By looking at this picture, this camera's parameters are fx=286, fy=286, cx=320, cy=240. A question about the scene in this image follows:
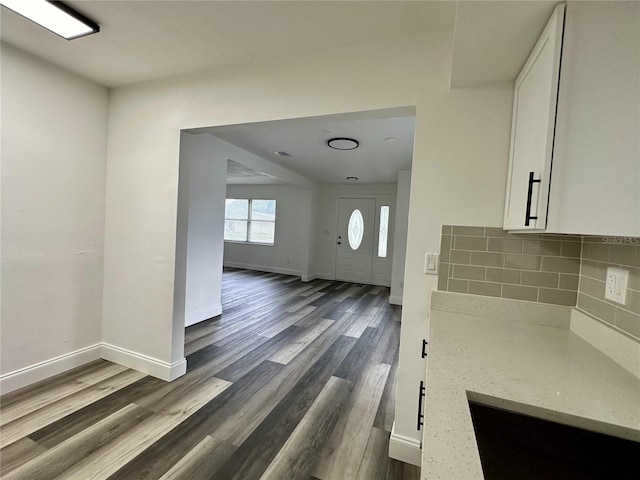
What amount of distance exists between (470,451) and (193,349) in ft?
9.86

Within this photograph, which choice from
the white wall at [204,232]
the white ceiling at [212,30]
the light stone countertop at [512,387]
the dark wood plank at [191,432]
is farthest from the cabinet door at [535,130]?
the white wall at [204,232]

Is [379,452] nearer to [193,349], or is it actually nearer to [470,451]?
[470,451]

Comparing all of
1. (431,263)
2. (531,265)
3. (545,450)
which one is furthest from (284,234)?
(545,450)

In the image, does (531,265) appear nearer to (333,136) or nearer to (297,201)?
(333,136)

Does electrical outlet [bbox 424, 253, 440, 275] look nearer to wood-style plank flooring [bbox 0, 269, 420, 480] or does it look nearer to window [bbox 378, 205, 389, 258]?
wood-style plank flooring [bbox 0, 269, 420, 480]

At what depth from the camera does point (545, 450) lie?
73 centimetres

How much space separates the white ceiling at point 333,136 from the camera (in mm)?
2096

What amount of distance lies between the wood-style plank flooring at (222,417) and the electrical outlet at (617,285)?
132 cm

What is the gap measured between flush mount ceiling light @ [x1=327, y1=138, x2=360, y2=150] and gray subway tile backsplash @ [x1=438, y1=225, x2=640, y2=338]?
7.16 feet

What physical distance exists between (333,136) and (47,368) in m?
3.39

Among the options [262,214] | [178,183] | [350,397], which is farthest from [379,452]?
[262,214]

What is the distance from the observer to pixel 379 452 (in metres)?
1.72

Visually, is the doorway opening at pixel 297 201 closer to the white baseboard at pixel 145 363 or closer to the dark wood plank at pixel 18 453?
the white baseboard at pixel 145 363

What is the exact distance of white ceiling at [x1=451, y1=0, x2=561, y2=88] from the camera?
0.95m
